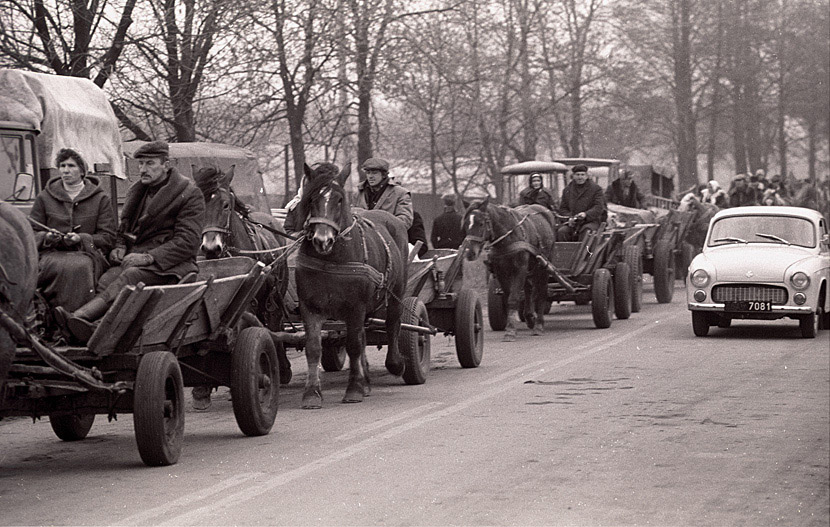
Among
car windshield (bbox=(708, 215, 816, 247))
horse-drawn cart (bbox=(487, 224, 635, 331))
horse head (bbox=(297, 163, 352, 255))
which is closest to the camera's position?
horse head (bbox=(297, 163, 352, 255))

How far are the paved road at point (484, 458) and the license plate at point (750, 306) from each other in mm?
3074

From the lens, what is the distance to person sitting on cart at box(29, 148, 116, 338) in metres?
8.41

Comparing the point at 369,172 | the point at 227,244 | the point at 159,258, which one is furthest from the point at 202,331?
the point at 369,172

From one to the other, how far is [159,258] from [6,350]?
1.77 m

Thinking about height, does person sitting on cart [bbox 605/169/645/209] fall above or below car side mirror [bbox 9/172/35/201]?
above

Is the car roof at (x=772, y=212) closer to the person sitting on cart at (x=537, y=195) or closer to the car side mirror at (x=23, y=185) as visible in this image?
the person sitting on cart at (x=537, y=195)

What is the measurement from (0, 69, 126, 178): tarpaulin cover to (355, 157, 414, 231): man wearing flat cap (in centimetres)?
331

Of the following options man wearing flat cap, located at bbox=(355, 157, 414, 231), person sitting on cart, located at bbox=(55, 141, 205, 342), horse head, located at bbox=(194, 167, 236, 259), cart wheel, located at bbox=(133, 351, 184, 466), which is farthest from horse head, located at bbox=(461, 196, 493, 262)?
cart wheel, located at bbox=(133, 351, 184, 466)

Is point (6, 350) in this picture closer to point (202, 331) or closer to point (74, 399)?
point (74, 399)

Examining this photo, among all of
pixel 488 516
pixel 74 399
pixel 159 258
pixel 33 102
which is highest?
pixel 33 102

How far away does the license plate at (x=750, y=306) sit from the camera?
17281mm

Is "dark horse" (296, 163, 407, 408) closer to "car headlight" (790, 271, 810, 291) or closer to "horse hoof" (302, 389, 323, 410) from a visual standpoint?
"horse hoof" (302, 389, 323, 410)

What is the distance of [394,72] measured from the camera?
25.4 m

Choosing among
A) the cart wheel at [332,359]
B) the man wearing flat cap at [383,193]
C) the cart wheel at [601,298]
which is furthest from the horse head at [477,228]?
the man wearing flat cap at [383,193]
